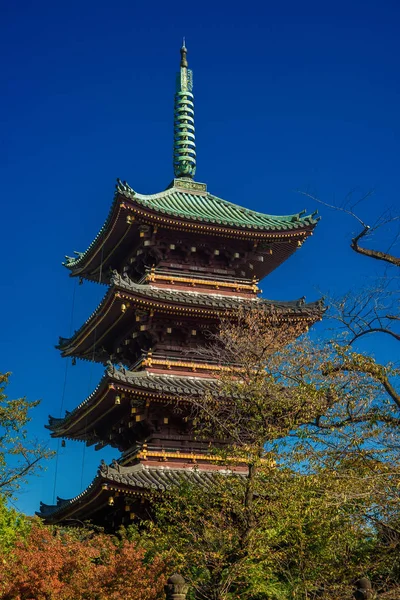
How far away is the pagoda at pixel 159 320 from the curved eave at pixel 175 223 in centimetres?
5

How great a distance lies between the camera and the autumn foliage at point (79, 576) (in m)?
19.6

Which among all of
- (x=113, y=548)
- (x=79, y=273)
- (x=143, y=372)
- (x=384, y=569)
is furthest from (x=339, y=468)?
(x=79, y=273)

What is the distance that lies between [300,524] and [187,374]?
1142cm

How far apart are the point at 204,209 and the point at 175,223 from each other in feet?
10.0

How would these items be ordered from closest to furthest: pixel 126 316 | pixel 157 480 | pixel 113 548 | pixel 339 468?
pixel 339 468 < pixel 113 548 < pixel 157 480 < pixel 126 316

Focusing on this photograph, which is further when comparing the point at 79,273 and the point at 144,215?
the point at 79,273

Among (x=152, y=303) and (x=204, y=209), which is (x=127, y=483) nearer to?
(x=152, y=303)

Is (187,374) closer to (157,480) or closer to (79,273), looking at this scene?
(157,480)

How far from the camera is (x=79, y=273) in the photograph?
1428 inches

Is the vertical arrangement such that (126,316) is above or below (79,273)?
below

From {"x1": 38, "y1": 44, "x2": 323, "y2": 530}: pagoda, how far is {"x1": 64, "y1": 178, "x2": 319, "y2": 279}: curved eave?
45 millimetres

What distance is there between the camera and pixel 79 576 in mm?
20297

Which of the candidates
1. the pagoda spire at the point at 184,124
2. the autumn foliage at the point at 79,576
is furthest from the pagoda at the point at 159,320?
the autumn foliage at the point at 79,576

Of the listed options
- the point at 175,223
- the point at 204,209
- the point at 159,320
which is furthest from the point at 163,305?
the point at 204,209
